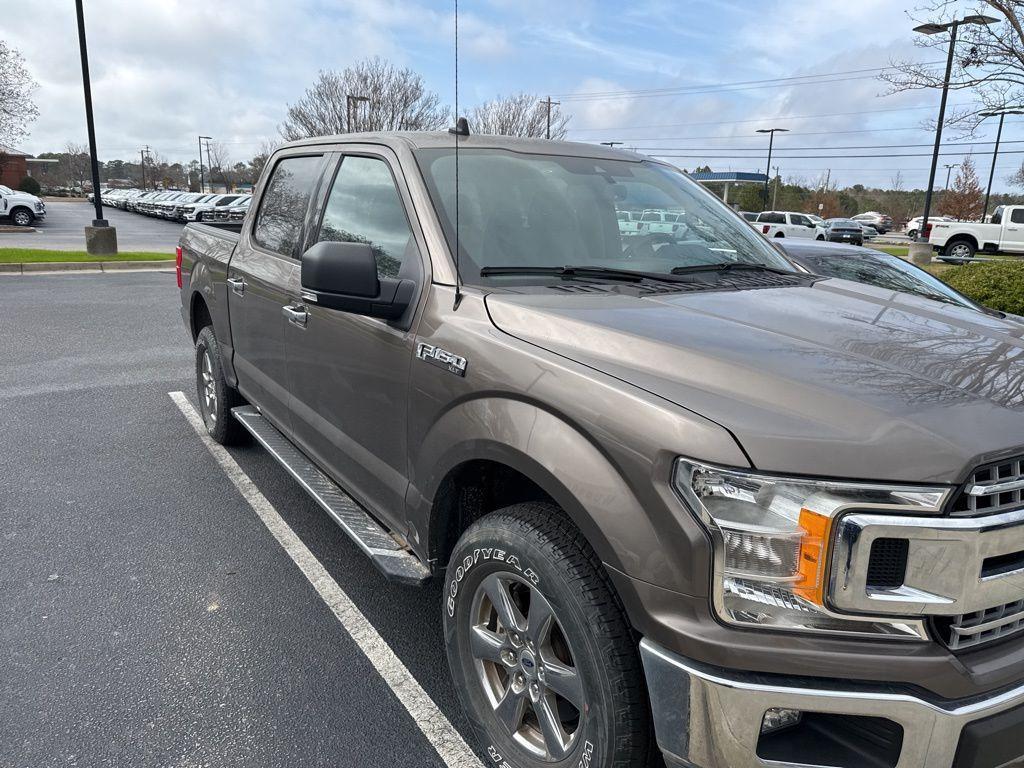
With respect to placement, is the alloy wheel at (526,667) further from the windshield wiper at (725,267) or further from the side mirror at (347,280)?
the windshield wiper at (725,267)

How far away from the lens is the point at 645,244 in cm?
304

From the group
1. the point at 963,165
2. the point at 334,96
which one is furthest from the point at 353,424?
the point at 963,165

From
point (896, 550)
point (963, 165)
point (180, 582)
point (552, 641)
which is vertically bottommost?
point (180, 582)

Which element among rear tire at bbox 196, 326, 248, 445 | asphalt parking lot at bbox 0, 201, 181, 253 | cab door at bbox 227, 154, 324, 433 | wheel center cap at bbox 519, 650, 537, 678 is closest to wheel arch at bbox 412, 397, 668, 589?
wheel center cap at bbox 519, 650, 537, 678

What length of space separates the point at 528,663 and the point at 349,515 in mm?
1224

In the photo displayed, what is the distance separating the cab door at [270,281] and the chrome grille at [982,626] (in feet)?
9.32

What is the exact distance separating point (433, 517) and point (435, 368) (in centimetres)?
50

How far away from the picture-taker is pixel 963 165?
6116 centimetres

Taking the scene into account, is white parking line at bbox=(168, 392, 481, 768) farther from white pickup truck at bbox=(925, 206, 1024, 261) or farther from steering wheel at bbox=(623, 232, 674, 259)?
white pickup truck at bbox=(925, 206, 1024, 261)

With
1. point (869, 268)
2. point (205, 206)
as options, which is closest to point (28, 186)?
point (205, 206)

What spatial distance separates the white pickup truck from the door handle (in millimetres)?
28897

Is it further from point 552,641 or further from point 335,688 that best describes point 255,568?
point 552,641

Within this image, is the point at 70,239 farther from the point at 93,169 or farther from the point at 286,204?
the point at 286,204

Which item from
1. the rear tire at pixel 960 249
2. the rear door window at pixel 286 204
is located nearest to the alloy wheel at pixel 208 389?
the rear door window at pixel 286 204
